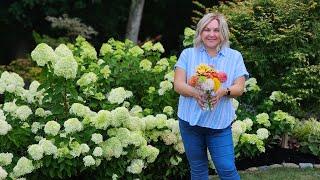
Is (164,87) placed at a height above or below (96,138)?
above

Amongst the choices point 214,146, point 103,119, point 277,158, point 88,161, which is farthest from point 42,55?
point 277,158

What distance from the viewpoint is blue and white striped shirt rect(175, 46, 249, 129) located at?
3949mm

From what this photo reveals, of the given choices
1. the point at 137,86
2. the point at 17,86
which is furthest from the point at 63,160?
the point at 137,86

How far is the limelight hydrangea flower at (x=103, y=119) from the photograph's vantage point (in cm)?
461

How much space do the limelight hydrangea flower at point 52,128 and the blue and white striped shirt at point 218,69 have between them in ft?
3.71

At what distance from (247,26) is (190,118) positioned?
301 cm

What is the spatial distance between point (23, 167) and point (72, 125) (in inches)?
19.7

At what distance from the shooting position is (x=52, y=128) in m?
4.60

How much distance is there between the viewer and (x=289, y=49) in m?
6.37

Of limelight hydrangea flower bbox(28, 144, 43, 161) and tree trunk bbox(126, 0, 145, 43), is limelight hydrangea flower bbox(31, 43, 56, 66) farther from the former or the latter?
tree trunk bbox(126, 0, 145, 43)

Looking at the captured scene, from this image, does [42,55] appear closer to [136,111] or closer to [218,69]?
[136,111]

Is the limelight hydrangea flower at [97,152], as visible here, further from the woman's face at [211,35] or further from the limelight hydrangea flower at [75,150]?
the woman's face at [211,35]

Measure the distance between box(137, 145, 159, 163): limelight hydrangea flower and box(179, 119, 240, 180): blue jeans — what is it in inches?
28.8

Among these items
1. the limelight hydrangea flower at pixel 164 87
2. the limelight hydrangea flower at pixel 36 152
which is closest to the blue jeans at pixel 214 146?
the limelight hydrangea flower at pixel 36 152
